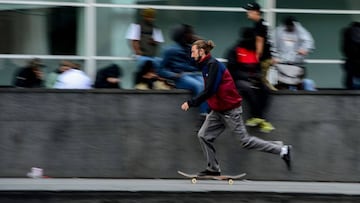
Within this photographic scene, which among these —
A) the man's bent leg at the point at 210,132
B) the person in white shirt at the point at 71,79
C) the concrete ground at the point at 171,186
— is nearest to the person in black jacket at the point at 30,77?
the person in white shirt at the point at 71,79

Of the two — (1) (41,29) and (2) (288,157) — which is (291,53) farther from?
(1) (41,29)

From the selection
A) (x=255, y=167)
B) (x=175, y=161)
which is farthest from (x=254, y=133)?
(x=175, y=161)

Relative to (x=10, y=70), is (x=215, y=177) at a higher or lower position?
lower

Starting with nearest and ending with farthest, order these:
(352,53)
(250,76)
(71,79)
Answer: (250,76)
(71,79)
(352,53)

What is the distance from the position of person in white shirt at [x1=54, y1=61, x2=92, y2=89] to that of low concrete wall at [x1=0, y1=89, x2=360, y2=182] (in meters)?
0.31

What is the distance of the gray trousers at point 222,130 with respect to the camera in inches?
434

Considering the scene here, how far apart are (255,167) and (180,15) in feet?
9.02

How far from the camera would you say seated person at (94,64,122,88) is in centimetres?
1220

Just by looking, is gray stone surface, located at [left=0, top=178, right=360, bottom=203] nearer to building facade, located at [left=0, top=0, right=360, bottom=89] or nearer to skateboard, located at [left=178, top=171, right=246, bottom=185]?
skateboard, located at [left=178, top=171, right=246, bottom=185]

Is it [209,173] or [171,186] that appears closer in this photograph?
[171,186]

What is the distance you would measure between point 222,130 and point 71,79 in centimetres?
251

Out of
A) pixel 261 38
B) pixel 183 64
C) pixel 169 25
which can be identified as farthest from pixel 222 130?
pixel 169 25

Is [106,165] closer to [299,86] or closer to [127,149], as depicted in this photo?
[127,149]

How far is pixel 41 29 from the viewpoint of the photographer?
41.7 ft
